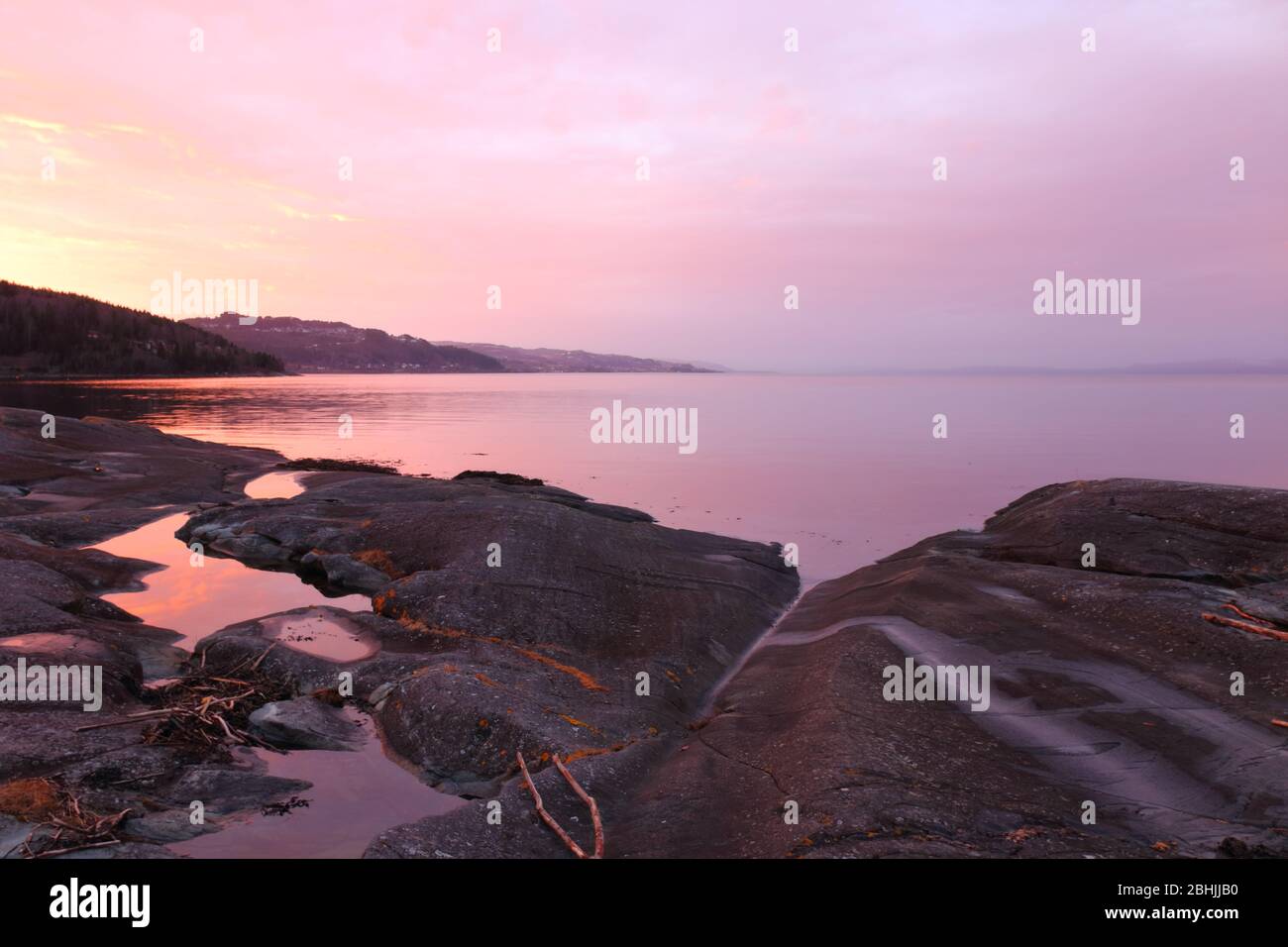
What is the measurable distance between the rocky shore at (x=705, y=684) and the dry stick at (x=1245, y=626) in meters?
0.13

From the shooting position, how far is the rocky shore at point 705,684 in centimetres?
952

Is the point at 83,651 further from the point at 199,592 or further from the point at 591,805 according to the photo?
the point at 591,805

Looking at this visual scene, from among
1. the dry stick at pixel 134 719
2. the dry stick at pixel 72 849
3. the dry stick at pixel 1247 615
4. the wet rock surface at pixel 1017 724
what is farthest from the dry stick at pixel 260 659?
the dry stick at pixel 1247 615

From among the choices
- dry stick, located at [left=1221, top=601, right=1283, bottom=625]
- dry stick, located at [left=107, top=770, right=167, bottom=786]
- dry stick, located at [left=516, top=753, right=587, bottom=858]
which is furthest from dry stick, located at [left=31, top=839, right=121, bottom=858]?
dry stick, located at [left=1221, top=601, right=1283, bottom=625]

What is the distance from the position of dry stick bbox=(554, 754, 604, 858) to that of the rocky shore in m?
0.13

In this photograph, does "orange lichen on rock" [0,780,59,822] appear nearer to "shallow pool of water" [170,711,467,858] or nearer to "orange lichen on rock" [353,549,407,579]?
"shallow pool of water" [170,711,467,858]

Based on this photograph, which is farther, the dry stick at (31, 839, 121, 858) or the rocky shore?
the rocky shore

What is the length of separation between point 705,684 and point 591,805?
21.9 feet

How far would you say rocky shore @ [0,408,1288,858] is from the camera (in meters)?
9.52
